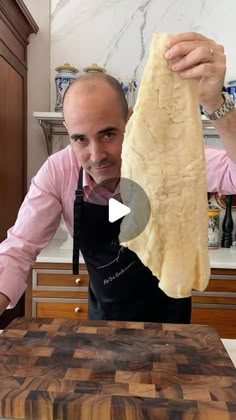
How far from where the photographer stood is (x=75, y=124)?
804mm

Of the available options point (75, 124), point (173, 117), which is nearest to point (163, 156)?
point (173, 117)

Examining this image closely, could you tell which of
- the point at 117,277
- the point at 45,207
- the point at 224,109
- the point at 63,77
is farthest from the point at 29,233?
the point at 63,77

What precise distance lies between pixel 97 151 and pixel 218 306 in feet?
4.19

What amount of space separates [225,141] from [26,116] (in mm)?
1772

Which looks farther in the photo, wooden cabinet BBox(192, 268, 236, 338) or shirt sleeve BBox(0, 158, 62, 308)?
wooden cabinet BBox(192, 268, 236, 338)

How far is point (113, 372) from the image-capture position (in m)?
0.65

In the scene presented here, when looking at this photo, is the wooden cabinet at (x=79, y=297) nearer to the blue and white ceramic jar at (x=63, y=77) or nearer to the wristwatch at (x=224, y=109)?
the blue and white ceramic jar at (x=63, y=77)

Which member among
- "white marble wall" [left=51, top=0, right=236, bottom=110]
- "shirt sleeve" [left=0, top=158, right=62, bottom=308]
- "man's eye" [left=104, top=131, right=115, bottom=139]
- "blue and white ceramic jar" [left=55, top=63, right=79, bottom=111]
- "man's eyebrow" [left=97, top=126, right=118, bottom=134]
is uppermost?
"white marble wall" [left=51, top=0, right=236, bottom=110]

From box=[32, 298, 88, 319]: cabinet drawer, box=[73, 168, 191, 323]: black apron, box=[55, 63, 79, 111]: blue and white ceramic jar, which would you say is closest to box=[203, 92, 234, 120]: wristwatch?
box=[73, 168, 191, 323]: black apron

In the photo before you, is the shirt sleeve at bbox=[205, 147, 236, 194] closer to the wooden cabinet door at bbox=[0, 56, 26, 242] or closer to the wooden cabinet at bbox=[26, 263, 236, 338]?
the wooden cabinet at bbox=[26, 263, 236, 338]

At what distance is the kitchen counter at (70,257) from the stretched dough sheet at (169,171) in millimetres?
1279

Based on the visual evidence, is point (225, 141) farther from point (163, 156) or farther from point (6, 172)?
point (6, 172)

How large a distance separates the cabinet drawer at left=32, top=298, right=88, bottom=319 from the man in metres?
0.74

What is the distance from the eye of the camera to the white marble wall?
89.4 inches
